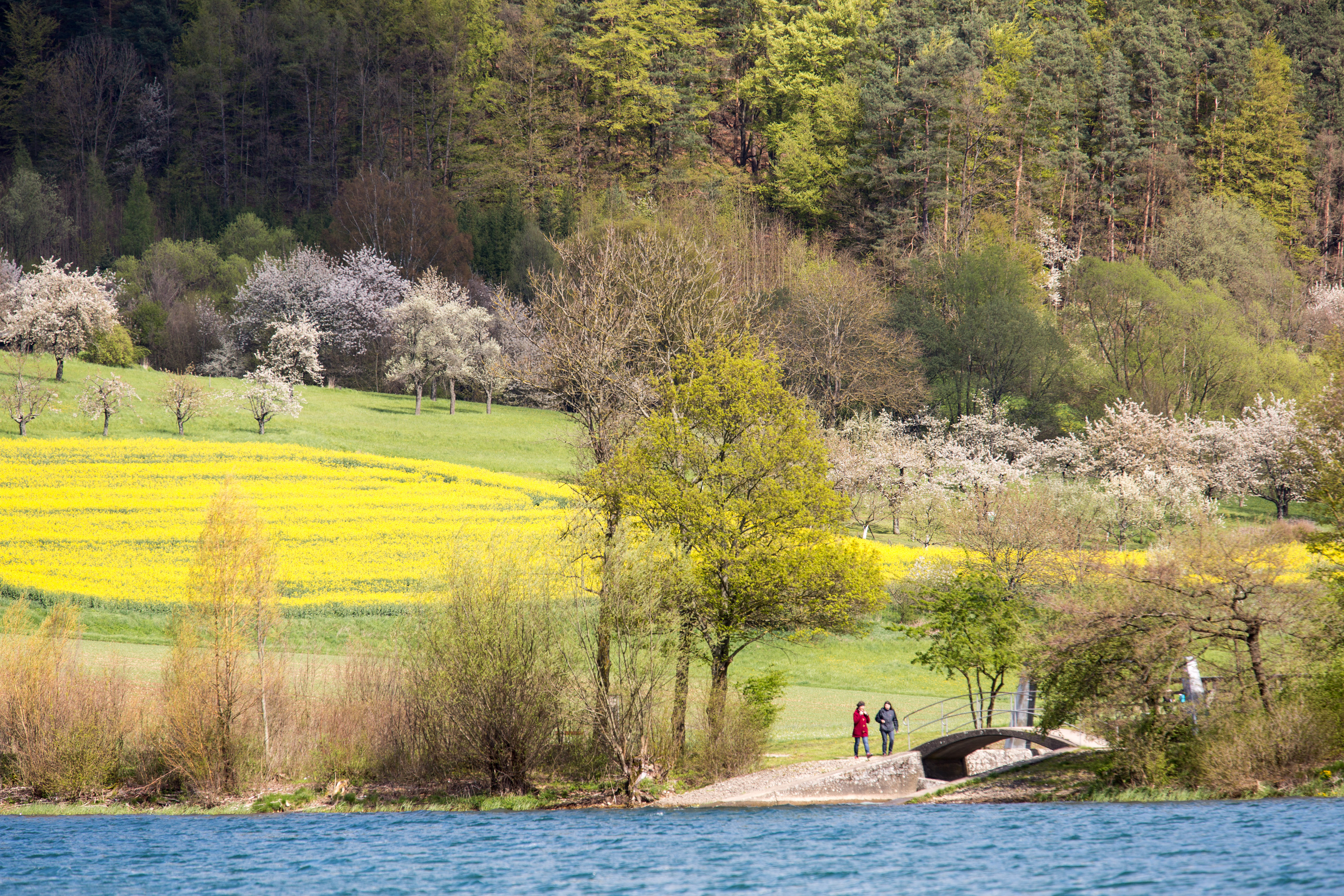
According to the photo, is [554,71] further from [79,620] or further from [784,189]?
[79,620]

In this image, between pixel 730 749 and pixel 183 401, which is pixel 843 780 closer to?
pixel 730 749

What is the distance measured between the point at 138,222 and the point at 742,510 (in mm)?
91514

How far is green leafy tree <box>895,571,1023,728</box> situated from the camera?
114ft

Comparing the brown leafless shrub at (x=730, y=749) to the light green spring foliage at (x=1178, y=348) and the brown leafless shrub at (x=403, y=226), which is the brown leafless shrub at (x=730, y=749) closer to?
the light green spring foliage at (x=1178, y=348)

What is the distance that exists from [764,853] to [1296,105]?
317 ft

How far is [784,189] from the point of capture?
9794 centimetres

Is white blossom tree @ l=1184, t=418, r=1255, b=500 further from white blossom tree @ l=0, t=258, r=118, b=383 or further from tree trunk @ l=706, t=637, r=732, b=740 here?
white blossom tree @ l=0, t=258, r=118, b=383

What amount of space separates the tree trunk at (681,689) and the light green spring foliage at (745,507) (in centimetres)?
41

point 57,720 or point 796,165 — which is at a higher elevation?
point 796,165

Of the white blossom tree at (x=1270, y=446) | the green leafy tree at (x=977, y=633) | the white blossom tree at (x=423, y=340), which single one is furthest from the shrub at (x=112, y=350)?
the white blossom tree at (x=1270, y=446)

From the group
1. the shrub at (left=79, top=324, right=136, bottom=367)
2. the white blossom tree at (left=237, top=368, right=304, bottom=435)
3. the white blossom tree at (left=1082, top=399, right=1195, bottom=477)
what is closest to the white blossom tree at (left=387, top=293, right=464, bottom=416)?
the white blossom tree at (left=237, top=368, right=304, bottom=435)

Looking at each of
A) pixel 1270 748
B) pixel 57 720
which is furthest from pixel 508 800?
pixel 1270 748

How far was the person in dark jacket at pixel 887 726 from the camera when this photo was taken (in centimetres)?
3250

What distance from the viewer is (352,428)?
71.8 m
